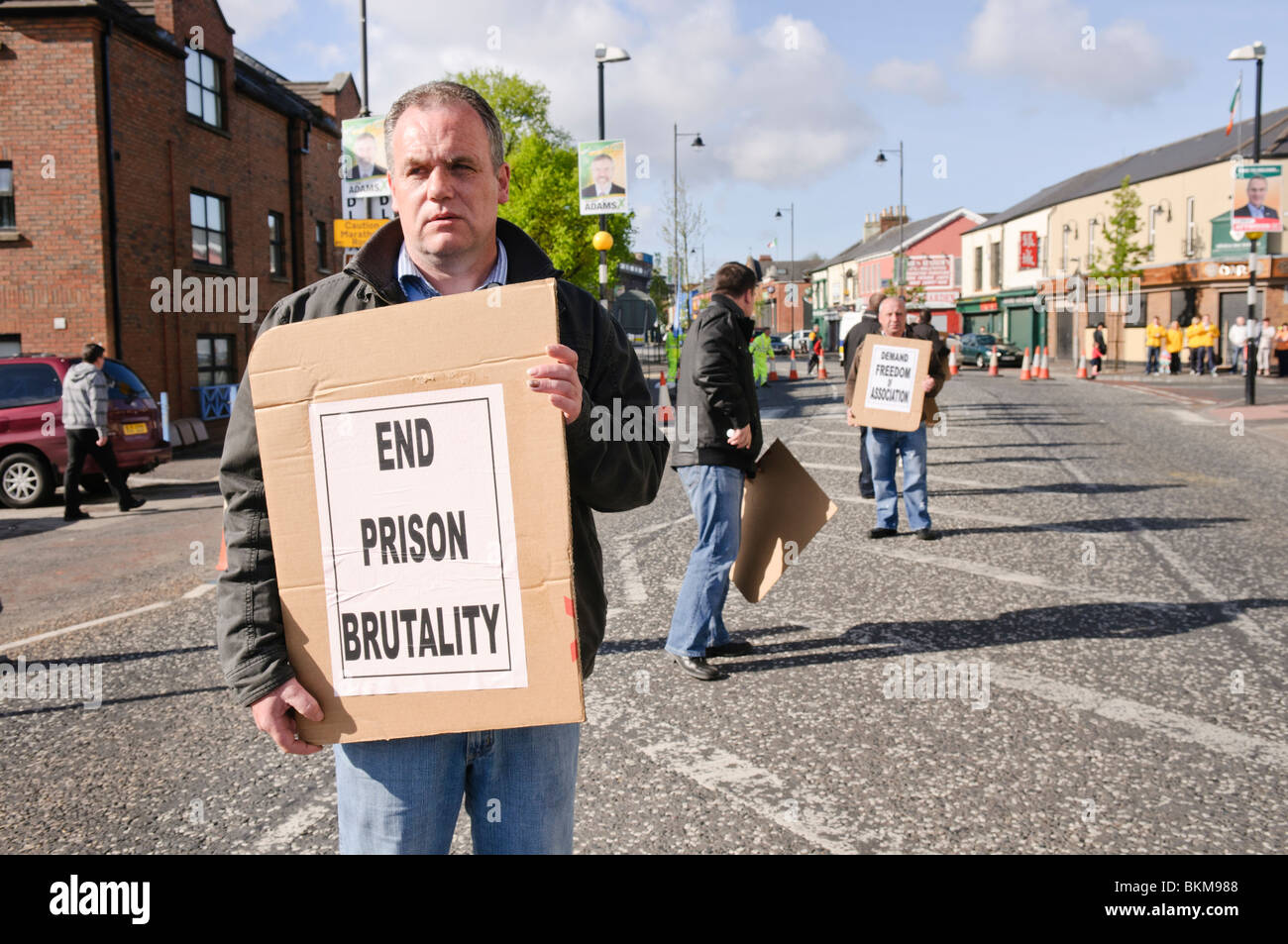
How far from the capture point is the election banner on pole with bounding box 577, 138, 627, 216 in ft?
62.5

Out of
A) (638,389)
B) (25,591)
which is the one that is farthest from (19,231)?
(638,389)

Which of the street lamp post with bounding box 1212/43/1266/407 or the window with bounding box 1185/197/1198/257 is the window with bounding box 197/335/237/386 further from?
the window with bounding box 1185/197/1198/257

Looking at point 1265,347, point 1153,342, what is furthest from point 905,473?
point 1153,342

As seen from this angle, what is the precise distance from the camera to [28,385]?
497 inches

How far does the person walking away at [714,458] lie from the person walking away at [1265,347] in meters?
31.9

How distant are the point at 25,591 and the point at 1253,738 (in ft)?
26.1

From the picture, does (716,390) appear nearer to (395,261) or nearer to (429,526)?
(395,261)

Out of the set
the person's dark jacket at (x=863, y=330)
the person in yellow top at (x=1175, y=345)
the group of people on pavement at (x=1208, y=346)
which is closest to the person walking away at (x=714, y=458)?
the person's dark jacket at (x=863, y=330)

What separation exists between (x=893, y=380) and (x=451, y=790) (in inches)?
288

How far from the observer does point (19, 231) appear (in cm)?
1722

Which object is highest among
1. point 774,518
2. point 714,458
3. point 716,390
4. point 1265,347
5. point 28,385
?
point 1265,347

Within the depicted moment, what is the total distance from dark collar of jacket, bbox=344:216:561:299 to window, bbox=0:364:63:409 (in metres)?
12.3

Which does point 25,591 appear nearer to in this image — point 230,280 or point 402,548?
point 402,548

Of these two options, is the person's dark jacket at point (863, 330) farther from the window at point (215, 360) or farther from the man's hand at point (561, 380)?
the window at point (215, 360)
